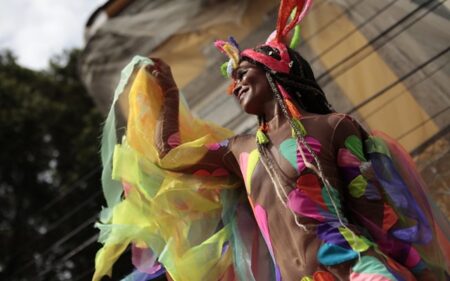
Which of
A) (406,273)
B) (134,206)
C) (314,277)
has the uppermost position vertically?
(134,206)

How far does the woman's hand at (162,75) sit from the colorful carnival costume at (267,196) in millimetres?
23

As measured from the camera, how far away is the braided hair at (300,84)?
1.72m

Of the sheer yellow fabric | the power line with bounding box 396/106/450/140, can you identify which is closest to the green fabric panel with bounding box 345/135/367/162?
the sheer yellow fabric

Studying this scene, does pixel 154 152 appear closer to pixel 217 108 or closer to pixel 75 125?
pixel 217 108

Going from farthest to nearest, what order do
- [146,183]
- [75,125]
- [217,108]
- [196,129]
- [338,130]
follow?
[75,125] < [217,108] < [196,129] < [146,183] < [338,130]

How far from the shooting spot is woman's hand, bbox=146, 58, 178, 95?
2.01 m

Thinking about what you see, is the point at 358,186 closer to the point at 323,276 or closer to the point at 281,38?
the point at 323,276

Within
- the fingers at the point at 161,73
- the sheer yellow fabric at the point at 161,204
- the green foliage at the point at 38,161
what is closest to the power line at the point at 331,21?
the fingers at the point at 161,73

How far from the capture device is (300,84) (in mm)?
1734

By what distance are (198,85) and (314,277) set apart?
1909mm

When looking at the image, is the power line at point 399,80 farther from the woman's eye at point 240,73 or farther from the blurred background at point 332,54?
the woman's eye at point 240,73

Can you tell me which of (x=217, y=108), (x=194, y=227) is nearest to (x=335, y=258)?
(x=194, y=227)

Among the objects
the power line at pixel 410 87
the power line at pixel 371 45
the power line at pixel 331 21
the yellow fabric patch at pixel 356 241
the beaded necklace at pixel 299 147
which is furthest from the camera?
the power line at pixel 331 21

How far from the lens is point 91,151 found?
7707mm
